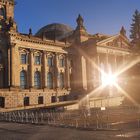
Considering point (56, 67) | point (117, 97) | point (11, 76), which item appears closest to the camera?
point (11, 76)

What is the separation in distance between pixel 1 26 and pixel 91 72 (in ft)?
88.2

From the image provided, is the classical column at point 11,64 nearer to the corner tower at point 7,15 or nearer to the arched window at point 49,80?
the corner tower at point 7,15

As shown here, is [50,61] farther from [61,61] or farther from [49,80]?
[49,80]

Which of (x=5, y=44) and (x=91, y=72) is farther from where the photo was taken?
(x=91, y=72)

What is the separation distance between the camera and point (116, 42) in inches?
3285

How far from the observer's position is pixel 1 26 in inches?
2495

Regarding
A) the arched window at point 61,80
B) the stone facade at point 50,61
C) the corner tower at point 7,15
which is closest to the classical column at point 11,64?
the stone facade at point 50,61

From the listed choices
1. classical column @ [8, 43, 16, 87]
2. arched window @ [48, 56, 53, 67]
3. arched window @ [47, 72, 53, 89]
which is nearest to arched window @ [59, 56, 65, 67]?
arched window @ [48, 56, 53, 67]

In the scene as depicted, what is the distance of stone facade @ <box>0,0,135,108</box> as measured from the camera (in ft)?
205

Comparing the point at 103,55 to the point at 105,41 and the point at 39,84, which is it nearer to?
the point at 105,41

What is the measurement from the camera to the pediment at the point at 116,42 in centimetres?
7881

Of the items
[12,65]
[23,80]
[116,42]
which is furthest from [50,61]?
[116,42]

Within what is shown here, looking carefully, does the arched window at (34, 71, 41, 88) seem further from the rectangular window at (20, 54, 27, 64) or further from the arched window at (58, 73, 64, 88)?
the arched window at (58, 73, 64, 88)

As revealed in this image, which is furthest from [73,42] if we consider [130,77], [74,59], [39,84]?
[130,77]
